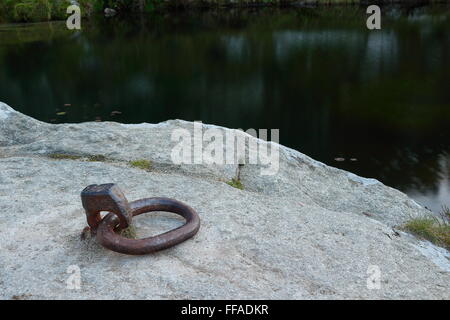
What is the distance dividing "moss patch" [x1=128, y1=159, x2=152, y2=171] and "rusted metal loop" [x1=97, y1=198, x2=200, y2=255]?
81.0 inches

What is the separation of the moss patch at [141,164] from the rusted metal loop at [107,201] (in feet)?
8.65

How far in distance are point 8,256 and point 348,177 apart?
6.19 metres

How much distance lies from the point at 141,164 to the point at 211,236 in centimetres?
276

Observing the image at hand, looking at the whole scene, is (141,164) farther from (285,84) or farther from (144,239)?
(285,84)

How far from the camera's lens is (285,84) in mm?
26797

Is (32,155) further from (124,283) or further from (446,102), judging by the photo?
(446,102)

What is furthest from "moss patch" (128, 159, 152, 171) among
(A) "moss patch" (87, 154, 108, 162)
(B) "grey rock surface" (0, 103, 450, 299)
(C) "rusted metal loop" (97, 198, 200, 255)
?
(C) "rusted metal loop" (97, 198, 200, 255)

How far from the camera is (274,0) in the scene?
7081cm

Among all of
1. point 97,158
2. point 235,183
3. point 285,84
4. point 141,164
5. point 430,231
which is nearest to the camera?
point 430,231

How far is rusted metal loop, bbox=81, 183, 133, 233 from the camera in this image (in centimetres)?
512

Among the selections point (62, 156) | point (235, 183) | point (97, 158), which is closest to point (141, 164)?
point (97, 158)

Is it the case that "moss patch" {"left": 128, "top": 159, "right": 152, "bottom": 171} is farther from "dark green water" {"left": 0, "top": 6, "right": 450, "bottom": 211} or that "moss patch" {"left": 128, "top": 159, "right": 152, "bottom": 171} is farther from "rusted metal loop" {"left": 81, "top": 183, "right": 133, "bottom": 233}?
"dark green water" {"left": 0, "top": 6, "right": 450, "bottom": 211}
